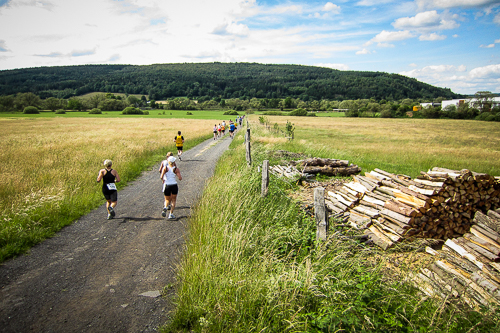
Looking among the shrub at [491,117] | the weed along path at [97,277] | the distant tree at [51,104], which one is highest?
the shrub at [491,117]

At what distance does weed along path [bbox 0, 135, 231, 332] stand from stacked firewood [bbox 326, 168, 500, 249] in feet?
16.7

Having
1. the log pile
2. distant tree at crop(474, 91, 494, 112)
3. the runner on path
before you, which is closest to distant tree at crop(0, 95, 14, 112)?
the runner on path

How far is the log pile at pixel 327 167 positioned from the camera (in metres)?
12.0

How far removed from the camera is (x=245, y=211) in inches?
232

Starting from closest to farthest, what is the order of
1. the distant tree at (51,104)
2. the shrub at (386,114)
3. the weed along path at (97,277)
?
the weed along path at (97,277) < the shrub at (386,114) < the distant tree at (51,104)

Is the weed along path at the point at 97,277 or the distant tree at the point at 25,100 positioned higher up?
the distant tree at the point at 25,100

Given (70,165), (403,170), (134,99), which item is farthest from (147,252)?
(134,99)

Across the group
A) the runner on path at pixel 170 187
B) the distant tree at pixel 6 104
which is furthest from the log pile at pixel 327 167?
the distant tree at pixel 6 104

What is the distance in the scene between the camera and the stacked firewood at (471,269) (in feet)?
14.3

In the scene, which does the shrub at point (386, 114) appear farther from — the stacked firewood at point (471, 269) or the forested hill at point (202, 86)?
the stacked firewood at point (471, 269)

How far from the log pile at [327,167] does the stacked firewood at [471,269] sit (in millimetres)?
5787

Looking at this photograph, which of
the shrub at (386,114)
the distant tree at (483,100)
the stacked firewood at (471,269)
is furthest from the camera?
the shrub at (386,114)

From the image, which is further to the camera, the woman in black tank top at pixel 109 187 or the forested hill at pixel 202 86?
the forested hill at pixel 202 86

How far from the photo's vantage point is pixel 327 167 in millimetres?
12133
